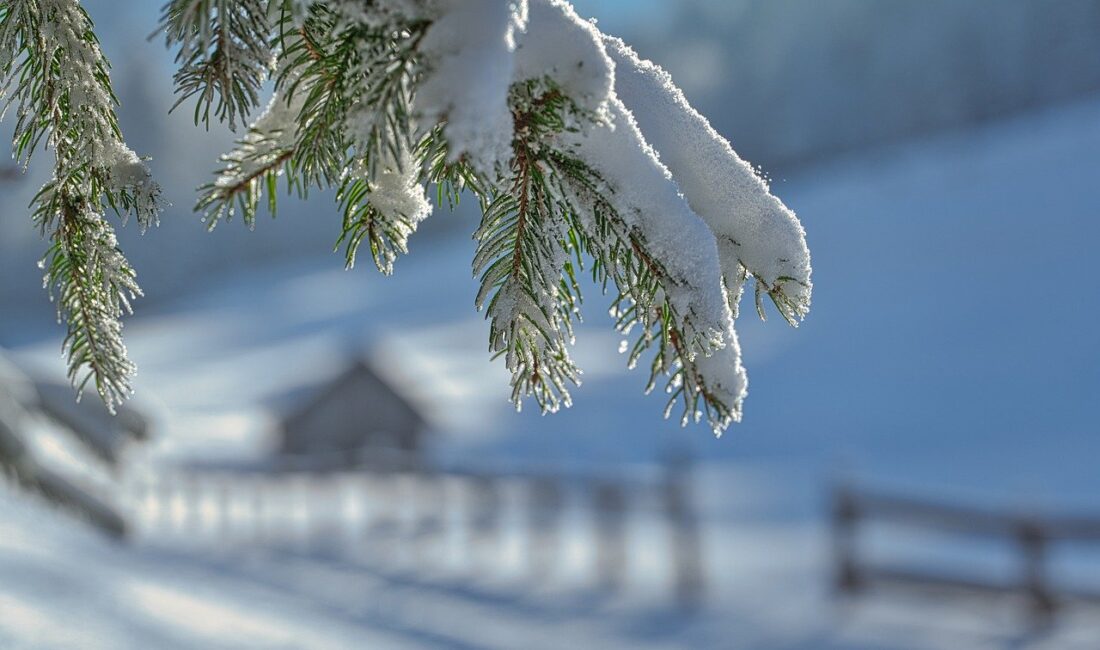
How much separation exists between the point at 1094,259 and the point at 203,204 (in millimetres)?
39544

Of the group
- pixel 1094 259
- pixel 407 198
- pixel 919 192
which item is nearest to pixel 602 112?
pixel 407 198

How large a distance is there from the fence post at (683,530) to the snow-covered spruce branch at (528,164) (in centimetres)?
983

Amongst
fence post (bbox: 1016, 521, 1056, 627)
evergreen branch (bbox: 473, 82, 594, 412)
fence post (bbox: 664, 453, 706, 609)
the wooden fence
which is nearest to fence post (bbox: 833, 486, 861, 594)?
the wooden fence

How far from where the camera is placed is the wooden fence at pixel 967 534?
28.6 feet

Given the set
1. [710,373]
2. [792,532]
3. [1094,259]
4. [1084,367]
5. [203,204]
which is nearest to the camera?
[203,204]

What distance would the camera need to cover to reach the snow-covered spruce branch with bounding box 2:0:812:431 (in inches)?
37.2

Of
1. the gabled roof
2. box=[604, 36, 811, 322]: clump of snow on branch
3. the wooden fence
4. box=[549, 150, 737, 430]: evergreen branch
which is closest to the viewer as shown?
box=[549, 150, 737, 430]: evergreen branch

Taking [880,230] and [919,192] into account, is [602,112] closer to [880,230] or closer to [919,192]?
[880,230]


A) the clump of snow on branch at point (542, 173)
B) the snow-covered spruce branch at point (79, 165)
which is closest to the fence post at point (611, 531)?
the snow-covered spruce branch at point (79, 165)

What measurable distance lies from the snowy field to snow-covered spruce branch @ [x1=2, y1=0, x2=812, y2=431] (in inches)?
70.9

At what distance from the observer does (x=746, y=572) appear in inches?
511

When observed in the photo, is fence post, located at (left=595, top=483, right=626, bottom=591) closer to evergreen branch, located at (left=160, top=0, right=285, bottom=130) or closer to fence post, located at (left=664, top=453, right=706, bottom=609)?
fence post, located at (left=664, top=453, right=706, bottom=609)

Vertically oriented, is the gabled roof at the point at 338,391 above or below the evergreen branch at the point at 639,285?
above

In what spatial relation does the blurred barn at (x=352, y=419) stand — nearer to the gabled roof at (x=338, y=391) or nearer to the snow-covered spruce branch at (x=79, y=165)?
the gabled roof at (x=338, y=391)
